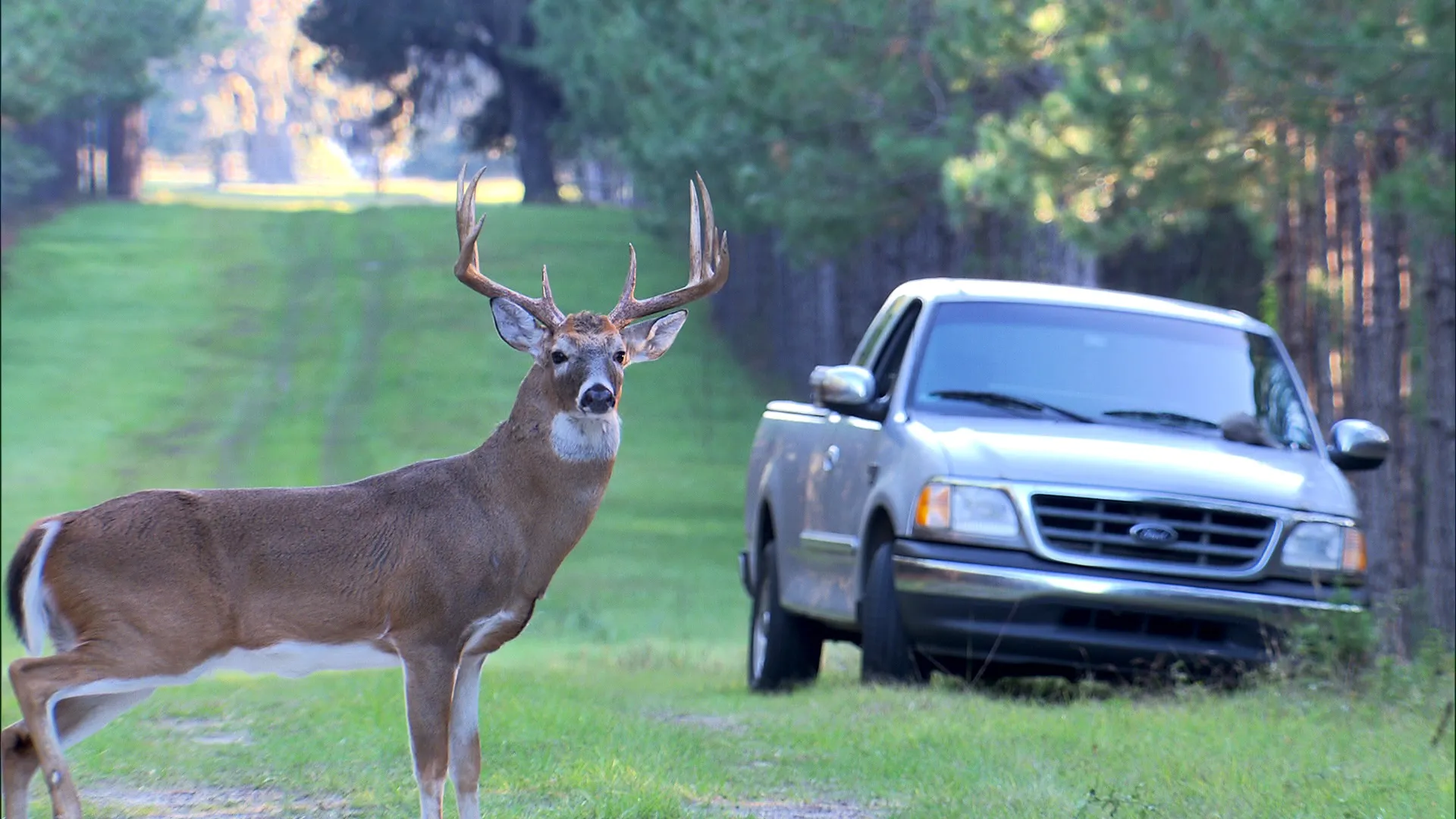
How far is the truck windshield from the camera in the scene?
11289 mm

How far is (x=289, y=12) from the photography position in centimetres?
12862

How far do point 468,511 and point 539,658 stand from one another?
458 inches

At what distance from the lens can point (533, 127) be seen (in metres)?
66.1

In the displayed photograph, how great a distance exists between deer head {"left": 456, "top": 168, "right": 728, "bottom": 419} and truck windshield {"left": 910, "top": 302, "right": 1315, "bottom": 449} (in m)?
3.39

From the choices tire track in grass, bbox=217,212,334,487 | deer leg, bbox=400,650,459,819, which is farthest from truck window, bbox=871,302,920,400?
tire track in grass, bbox=217,212,334,487

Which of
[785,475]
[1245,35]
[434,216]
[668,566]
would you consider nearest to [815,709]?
[785,475]

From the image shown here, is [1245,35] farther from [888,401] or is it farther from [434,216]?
[434,216]

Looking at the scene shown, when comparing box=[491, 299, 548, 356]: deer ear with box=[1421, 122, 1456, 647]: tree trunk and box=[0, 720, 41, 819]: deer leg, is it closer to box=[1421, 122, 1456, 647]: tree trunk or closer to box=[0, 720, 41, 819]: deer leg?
box=[0, 720, 41, 819]: deer leg

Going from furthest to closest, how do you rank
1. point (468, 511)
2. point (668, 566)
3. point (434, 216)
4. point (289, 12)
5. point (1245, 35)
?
point (289, 12), point (434, 216), point (668, 566), point (1245, 35), point (468, 511)

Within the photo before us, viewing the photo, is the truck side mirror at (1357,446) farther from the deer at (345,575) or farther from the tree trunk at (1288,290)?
the tree trunk at (1288,290)

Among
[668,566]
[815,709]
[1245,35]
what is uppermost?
[1245,35]

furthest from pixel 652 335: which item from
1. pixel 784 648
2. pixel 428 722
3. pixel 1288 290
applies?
pixel 1288 290

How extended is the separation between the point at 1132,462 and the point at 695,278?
2.89 meters

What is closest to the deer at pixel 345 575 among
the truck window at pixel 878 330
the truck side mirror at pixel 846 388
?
the truck side mirror at pixel 846 388
